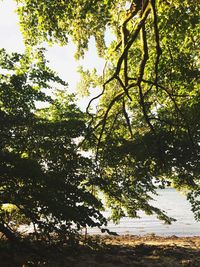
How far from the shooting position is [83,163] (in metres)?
12.2

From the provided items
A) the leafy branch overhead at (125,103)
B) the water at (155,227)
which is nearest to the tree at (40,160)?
the leafy branch overhead at (125,103)

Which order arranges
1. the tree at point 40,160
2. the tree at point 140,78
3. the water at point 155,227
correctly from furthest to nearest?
the water at point 155,227, the tree at point 40,160, the tree at point 140,78

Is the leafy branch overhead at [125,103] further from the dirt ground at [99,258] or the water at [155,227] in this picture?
the water at [155,227]

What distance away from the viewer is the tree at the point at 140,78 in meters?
7.20

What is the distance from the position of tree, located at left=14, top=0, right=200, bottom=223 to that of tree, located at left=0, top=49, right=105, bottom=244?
1352 millimetres

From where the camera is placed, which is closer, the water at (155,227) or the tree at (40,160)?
the tree at (40,160)

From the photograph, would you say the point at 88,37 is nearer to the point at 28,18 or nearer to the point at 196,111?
the point at 28,18

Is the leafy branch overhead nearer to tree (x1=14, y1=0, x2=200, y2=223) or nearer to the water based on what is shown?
tree (x1=14, y1=0, x2=200, y2=223)

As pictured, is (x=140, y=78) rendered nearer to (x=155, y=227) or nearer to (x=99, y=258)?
(x=99, y=258)

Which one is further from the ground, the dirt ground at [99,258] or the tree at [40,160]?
the tree at [40,160]

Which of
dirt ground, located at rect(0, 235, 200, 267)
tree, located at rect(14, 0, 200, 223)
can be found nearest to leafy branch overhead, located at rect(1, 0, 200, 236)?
tree, located at rect(14, 0, 200, 223)

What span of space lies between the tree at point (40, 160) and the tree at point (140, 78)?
1352 millimetres

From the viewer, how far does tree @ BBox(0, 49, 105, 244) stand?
9.82 metres

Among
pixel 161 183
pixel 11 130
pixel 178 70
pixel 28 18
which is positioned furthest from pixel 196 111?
pixel 28 18
